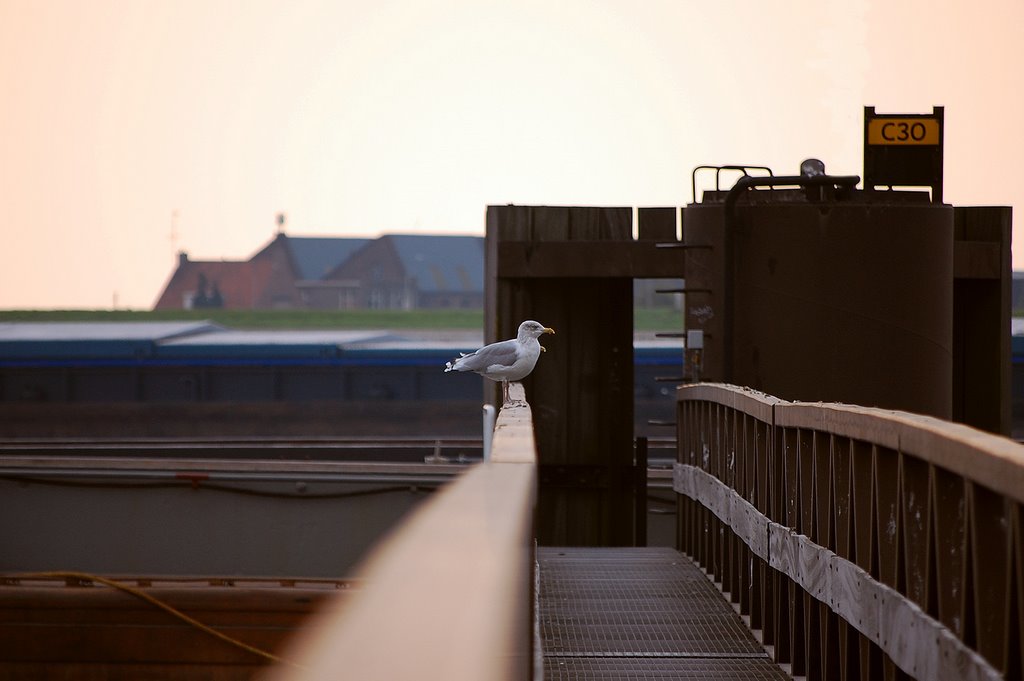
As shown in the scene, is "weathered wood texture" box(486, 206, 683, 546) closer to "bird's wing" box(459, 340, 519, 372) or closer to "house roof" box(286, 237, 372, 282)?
"bird's wing" box(459, 340, 519, 372)

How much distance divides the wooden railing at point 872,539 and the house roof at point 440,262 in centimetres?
11208

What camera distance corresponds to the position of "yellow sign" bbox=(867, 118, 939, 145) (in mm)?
13820

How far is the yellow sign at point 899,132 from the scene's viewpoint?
13.8 metres

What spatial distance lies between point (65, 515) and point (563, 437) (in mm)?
7011

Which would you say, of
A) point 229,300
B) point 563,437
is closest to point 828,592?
point 563,437

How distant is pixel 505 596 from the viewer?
Answer: 2.81m

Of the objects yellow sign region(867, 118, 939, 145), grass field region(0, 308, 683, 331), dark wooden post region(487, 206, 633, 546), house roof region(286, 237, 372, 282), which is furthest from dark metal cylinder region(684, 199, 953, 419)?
house roof region(286, 237, 372, 282)

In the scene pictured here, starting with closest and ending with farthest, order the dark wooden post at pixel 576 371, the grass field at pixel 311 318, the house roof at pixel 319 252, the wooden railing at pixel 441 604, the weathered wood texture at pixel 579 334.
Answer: the wooden railing at pixel 441 604 < the weathered wood texture at pixel 579 334 < the dark wooden post at pixel 576 371 < the grass field at pixel 311 318 < the house roof at pixel 319 252

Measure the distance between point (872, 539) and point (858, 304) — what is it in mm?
5785

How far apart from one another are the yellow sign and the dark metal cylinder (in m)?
2.64

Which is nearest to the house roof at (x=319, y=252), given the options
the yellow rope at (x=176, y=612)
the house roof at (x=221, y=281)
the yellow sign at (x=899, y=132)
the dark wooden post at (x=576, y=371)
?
the house roof at (x=221, y=281)

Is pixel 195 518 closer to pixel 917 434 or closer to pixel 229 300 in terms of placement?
pixel 917 434

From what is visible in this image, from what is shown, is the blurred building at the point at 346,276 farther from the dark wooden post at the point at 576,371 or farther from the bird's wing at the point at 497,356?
the bird's wing at the point at 497,356

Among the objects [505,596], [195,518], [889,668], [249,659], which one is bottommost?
[249,659]
